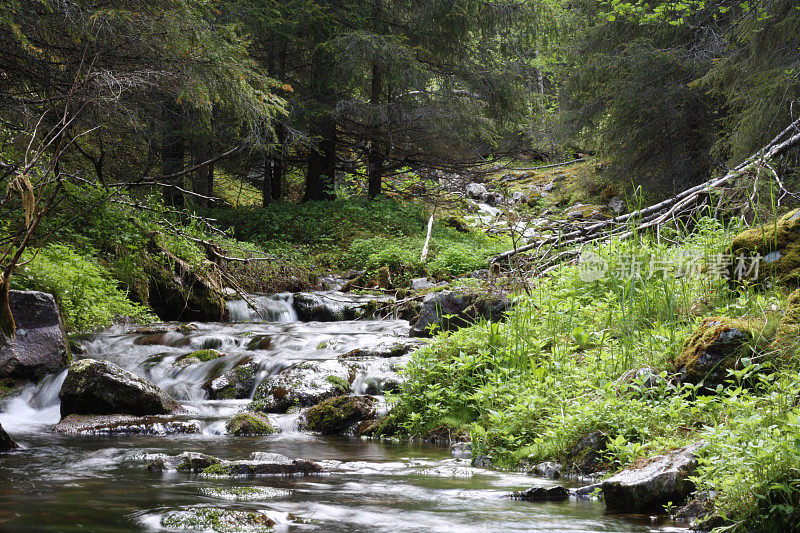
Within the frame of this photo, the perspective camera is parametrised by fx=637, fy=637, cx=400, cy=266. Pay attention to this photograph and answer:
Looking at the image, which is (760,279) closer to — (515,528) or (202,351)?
(515,528)

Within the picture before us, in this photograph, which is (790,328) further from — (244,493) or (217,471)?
(217,471)

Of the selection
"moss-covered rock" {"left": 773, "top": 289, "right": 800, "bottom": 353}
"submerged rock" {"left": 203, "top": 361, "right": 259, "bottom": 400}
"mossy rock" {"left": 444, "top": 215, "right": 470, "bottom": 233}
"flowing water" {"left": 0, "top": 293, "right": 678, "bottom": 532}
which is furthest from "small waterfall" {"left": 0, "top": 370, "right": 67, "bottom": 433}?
"mossy rock" {"left": 444, "top": 215, "right": 470, "bottom": 233}

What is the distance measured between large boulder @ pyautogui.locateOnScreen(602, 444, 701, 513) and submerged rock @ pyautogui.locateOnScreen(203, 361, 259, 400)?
513 cm

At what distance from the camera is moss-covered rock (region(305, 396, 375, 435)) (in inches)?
253

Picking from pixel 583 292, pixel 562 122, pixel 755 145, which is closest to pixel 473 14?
pixel 562 122

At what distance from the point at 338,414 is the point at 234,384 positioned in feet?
6.02

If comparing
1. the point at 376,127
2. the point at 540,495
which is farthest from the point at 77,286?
the point at 376,127

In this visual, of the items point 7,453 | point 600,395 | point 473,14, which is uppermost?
point 473,14

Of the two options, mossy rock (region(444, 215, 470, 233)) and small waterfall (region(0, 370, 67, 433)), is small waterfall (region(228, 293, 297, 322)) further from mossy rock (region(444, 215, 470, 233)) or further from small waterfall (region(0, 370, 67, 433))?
mossy rock (region(444, 215, 470, 233))

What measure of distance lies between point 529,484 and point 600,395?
40.7 inches

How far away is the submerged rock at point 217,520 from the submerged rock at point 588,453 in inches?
88.3

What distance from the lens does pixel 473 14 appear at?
18391 mm

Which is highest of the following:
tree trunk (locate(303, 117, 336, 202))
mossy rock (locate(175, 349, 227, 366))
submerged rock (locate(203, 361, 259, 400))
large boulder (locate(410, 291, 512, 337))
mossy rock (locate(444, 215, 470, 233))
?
tree trunk (locate(303, 117, 336, 202))

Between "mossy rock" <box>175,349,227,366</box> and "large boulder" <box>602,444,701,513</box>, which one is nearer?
"large boulder" <box>602,444,701,513</box>
